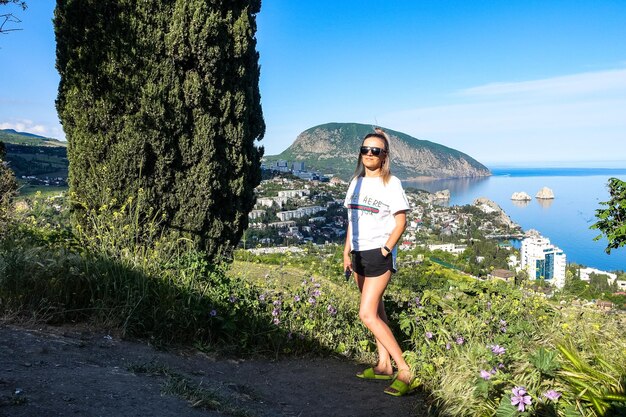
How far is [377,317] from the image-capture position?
13.7 ft

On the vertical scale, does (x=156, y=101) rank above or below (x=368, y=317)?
above

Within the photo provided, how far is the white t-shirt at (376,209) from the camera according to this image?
4.13 metres

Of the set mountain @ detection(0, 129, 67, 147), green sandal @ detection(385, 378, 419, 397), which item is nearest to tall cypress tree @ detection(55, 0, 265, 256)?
green sandal @ detection(385, 378, 419, 397)

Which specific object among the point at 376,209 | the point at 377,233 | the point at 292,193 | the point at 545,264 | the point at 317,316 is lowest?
the point at 317,316

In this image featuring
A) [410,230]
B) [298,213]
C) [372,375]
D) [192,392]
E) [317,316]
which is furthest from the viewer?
[298,213]

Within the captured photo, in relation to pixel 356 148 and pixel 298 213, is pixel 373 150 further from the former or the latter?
pixel 356 148

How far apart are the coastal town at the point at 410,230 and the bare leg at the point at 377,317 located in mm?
2546

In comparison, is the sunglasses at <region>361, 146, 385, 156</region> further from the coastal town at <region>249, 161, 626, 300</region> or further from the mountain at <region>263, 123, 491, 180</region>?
the mountain at <region>263, 123, 491, 180</region>

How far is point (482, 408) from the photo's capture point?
10.3 ft

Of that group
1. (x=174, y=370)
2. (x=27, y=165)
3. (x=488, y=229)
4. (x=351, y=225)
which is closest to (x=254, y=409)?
(x=174, y=370)

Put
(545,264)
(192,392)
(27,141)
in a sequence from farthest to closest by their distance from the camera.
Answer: (27,141) < (545,264) < (192,392)

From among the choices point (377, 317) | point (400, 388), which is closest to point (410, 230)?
point (377, 317)

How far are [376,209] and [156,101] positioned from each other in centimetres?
390

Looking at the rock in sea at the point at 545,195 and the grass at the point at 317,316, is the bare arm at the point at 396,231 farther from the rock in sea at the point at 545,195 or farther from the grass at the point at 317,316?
the rock in sea at the point at 545,195
